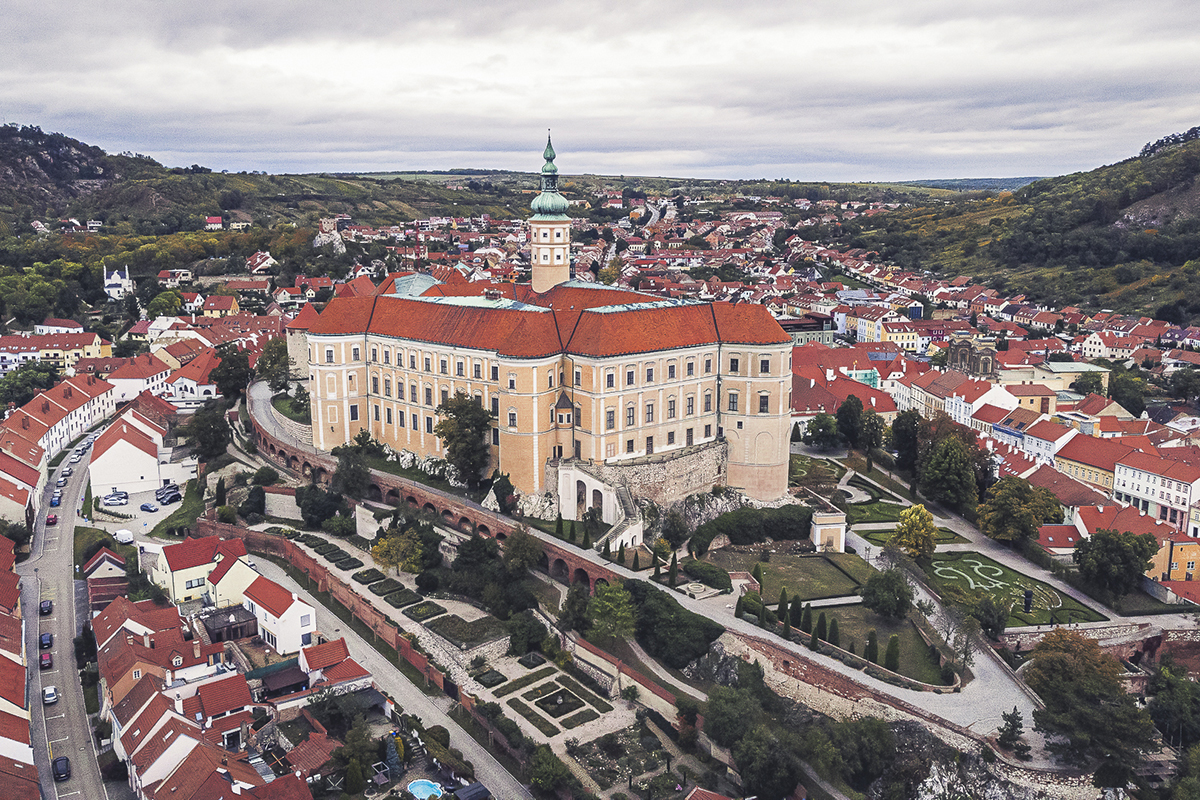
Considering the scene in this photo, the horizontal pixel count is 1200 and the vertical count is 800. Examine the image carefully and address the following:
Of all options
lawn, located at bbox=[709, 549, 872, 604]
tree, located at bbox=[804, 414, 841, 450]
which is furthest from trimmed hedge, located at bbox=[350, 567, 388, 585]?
tree, located at bbox=[804, 414, 841, 450]

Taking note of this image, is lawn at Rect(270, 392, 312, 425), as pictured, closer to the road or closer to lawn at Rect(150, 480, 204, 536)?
lawn at Rect(150, 480, 204, 536)

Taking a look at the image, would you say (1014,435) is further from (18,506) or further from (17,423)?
(17,423)

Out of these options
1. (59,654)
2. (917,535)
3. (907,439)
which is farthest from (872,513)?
(59,654)

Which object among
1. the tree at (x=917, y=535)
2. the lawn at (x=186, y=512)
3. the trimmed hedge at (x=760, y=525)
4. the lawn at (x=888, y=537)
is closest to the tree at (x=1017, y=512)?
the lawn at (x=888, y=537)

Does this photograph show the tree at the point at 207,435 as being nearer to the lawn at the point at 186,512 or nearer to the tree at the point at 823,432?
the lawn at the point at 186,512

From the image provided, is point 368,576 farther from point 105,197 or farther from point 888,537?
point 105,197

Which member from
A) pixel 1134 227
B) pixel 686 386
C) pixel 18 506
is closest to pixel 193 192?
pixel 18 506
